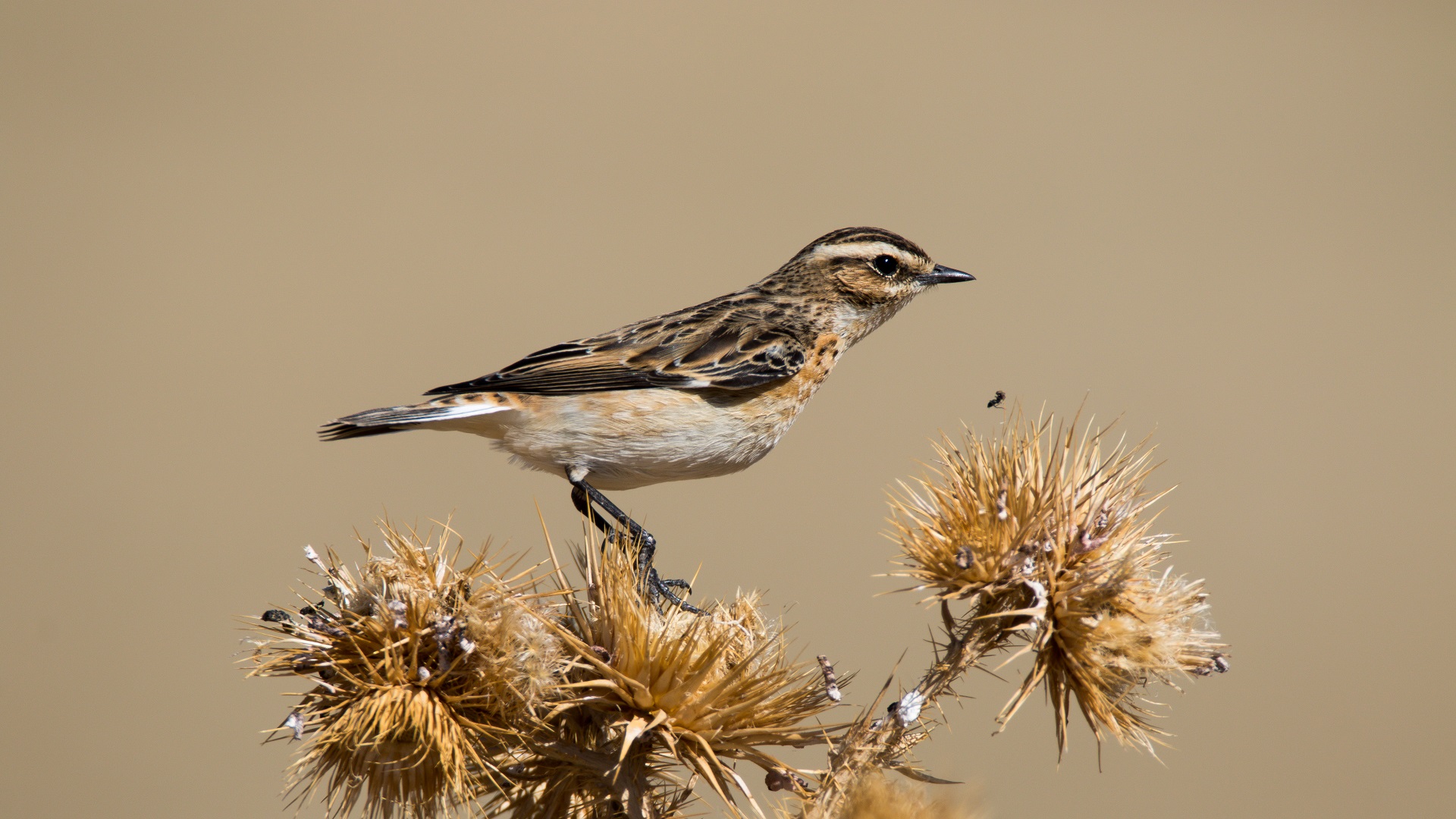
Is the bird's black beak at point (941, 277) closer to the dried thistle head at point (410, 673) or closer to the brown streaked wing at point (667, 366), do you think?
the brown streaked wing at point (667, 366)

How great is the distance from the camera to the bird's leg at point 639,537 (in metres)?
3.47

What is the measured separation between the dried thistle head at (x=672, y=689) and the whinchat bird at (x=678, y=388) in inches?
54.1

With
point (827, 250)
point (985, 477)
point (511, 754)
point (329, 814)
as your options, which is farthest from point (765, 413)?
point (329, 814)

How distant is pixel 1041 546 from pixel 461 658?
5.53 feet

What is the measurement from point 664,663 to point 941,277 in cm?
325

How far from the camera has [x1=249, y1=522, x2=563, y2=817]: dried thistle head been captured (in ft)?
8.63

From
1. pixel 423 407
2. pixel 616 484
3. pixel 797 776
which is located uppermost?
pixel 423 407

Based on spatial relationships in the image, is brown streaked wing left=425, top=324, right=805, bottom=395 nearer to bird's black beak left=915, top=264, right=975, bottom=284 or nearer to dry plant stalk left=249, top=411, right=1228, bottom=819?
bird's black beak left=915, top=264, right=975, bottom=284

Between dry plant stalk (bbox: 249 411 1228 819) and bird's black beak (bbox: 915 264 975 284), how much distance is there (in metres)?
2.44

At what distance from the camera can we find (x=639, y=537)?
169 inches

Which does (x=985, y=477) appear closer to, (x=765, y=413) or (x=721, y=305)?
(x=765, y=413)

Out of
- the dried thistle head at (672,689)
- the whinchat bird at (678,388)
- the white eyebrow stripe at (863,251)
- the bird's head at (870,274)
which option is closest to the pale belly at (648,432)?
A: the whinchat bird at (678,388)

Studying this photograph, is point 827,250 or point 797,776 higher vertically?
point 827,250

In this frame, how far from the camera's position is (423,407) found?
4895 mm
